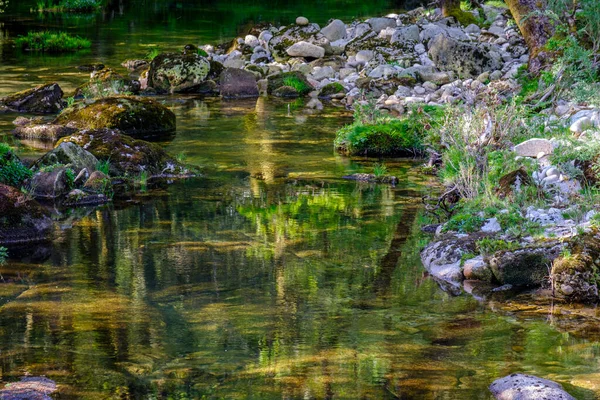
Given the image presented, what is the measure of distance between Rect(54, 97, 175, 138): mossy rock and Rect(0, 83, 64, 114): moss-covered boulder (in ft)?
5.71

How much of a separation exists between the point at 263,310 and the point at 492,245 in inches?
96.6

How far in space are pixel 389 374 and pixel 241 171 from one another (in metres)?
7.43

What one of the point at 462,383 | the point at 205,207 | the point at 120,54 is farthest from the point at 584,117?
the point at 120,54

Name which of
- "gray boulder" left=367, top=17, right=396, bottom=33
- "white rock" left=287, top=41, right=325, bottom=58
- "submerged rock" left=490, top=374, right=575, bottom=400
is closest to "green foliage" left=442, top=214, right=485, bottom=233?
"submerged rock" left=490, top=374, right=575, bottom=400

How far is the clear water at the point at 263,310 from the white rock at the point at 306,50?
39.5 ft

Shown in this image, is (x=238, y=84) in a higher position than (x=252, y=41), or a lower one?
lower

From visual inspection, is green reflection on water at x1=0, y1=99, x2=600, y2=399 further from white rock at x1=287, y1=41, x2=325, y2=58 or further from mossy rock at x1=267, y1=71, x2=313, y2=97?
white rock at x1=287, y1=41, x2=325, y2=58

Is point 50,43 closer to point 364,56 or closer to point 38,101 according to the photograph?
point 364,56

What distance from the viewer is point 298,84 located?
71.9 ft

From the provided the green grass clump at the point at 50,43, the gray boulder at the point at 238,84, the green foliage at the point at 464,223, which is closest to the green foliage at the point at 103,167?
the green foliage at the point at 464,223

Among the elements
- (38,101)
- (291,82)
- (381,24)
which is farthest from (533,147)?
(381,24)

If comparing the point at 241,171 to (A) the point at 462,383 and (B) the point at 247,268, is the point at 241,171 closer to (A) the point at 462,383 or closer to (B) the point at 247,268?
(B) the point at 247,268

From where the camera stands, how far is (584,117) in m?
12.9

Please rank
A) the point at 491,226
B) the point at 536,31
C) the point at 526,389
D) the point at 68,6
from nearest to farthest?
1. the point at 526,389
2. the point at 491,226
3. the point at 536,31
4. the point at 68,6
